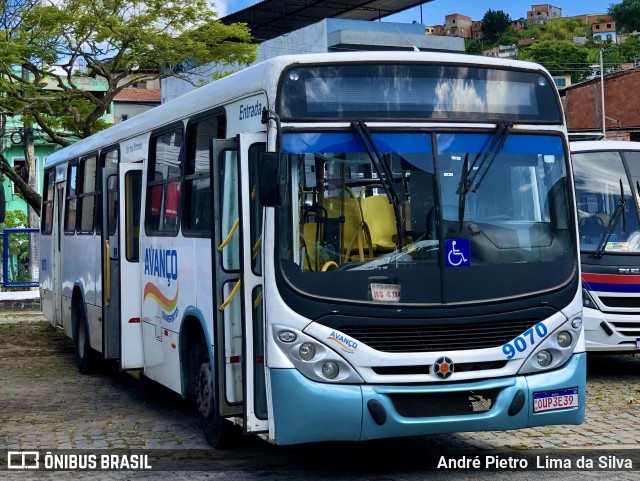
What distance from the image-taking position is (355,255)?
7.43 m

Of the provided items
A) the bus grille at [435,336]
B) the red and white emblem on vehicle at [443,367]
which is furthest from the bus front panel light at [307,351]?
the red and white emblem on vehicle at [443,367]

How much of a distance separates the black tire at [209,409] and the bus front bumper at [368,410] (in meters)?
1.38

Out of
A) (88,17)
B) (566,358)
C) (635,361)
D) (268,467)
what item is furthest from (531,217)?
(88,17)

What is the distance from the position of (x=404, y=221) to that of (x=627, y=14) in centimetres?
19609

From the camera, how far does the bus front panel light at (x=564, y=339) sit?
305 inches

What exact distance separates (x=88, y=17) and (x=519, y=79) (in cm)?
2020

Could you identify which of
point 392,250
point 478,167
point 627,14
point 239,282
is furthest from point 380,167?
point 627,14

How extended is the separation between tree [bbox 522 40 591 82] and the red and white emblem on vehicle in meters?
115

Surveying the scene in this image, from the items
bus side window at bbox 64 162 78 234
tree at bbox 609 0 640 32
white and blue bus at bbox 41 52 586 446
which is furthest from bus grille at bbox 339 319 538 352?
tree at bbox 609 0 640 32

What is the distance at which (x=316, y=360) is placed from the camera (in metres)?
7.21

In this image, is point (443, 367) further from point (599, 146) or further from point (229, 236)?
point (599, 146)

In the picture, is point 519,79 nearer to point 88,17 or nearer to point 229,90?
point 229,90

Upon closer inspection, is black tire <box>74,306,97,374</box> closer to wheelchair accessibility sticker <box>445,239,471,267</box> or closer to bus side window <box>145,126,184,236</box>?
bus side window <box>145,126,184,236</box>

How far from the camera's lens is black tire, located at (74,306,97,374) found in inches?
540
